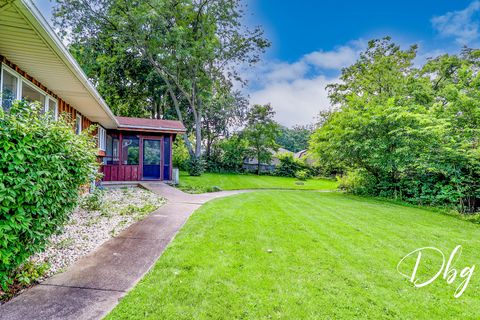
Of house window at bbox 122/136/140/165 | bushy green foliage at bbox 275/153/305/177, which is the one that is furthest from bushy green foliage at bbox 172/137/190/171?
bushy green foliage at bbox 275/153/305/177

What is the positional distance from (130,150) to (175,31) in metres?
7.78

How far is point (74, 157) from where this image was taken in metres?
3.30

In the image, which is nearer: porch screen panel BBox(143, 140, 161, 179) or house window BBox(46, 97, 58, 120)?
house window BBox(46, 97, 58, 120)

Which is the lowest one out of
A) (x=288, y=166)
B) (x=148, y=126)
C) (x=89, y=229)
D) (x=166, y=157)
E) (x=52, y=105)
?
(x=89, y=229)

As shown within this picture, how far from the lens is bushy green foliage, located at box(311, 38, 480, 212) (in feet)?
27.6

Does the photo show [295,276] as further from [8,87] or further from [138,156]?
[138,156]

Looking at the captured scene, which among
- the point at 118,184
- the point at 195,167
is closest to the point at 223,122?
the point at 195,167

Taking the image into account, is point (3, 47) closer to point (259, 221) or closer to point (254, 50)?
point (259, 221)

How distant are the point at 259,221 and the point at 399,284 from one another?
315 centimetres

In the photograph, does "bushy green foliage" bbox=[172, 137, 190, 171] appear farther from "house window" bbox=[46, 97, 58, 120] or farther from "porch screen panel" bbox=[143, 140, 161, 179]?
"house window" bbox=[46, 97, 58, 120]

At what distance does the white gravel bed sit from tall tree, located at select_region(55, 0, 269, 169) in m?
10.5

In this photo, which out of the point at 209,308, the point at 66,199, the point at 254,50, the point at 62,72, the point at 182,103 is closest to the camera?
the point at 209,308

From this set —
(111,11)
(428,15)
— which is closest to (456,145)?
(428,15)
